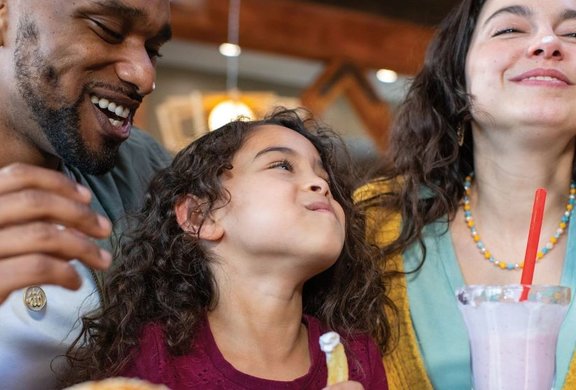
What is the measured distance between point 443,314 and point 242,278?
1.69 ft

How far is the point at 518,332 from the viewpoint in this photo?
160 centimetres

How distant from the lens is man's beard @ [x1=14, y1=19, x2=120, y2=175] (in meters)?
1.93

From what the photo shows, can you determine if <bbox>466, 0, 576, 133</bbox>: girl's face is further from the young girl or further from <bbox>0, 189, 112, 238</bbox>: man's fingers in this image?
<bbox>0, 189, 112, 238</bbox>: man's fingers

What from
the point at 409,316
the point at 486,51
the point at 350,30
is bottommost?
the point at 409,316

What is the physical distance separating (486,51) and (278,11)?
574cm

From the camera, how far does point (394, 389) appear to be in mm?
1996

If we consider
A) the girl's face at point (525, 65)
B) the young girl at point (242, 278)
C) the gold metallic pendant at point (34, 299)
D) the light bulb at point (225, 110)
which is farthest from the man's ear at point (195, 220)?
the light bulb at point (225, 110)

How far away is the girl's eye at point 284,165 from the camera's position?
190cm

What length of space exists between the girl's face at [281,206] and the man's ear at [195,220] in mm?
18

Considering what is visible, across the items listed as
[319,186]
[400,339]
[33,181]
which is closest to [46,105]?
[319,186]

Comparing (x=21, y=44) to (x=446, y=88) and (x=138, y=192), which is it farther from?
(x=446, y=88)

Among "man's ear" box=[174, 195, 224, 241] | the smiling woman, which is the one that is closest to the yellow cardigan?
the smiling woman

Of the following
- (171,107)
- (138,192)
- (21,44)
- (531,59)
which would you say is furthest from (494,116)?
(171,107)

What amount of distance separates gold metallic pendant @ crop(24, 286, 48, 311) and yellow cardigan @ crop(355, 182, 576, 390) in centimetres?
78
